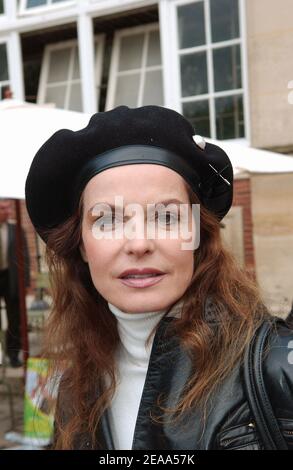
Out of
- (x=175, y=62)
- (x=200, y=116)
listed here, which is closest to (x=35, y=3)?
(x=175, y=62)

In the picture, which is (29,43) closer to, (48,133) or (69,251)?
(48,133)

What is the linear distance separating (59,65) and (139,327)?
6.81 meters

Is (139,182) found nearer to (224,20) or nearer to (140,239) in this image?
(140,239)

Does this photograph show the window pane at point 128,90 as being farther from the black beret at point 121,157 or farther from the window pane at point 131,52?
the black beret at point 121,157

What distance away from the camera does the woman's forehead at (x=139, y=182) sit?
3.66ft

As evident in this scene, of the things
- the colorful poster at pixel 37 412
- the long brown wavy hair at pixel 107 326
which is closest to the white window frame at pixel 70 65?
the colorful poster at pixel 37 412

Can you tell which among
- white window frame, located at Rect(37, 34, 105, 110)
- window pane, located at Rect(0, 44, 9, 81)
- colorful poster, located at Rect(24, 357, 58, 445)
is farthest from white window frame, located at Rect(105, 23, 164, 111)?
colorful poster, located at Rect(24, 357, 58, 445)

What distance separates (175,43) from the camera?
6.42 meters

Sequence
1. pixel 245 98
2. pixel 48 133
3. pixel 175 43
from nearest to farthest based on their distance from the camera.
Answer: pixel 48 133, pixel 245 98, pixel 175 43

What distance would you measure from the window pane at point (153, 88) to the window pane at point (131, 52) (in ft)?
0.78

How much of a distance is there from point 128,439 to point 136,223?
505mm

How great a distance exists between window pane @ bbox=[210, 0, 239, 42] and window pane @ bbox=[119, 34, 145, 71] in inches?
44.7

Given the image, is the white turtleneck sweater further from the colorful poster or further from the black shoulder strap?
the colorful poster
